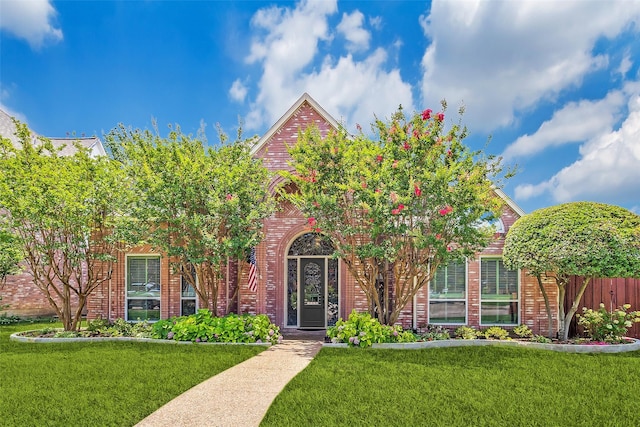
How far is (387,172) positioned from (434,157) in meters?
1.32

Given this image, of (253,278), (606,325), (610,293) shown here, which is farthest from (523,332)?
(253,278)

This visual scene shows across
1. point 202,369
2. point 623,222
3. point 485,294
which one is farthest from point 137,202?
point 623,222

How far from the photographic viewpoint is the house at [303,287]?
13.2 m

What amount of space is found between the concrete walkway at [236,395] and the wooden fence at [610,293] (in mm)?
7871

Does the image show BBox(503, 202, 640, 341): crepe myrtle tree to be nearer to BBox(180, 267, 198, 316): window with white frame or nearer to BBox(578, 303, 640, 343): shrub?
BBox(578, 303, 640, 343): shrub

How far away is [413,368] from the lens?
28.4ft

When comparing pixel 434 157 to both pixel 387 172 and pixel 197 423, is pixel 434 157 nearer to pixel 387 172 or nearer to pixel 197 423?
pixel 387 172

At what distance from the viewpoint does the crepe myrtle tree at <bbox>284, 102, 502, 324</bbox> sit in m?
10.8

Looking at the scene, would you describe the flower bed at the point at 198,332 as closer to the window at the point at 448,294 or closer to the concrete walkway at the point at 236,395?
the concrete walkway at the point at 236,395

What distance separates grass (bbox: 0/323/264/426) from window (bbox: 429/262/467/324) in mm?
5333

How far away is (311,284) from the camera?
13930mm

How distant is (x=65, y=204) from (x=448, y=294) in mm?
10664

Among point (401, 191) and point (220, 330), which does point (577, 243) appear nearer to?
point (401, 191)

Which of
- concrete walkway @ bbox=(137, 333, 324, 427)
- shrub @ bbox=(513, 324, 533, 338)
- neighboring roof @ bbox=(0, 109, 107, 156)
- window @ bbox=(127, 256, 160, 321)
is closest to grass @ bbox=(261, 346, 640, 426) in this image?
concrete walkway @ bbox=(137, 333, 324, 427)
